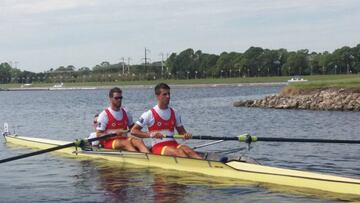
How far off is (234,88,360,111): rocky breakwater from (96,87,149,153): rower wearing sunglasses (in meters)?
32.3

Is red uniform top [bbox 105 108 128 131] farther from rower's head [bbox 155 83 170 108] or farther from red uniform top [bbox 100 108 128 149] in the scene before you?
rower's head [bbox 155 83 170 108]

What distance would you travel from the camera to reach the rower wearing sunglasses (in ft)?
57.8

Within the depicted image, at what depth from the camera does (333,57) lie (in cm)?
16762

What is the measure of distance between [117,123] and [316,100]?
36.7 metres

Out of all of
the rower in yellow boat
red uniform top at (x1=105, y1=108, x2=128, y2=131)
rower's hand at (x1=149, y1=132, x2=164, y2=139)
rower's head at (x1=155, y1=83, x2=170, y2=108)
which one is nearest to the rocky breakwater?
red uniform top at (x1=105, y1=108, x2=128, y2=131)

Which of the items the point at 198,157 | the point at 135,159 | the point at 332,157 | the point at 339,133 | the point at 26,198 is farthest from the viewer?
the point at 339,133

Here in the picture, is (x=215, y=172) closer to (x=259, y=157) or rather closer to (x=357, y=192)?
(x=357, y=192)

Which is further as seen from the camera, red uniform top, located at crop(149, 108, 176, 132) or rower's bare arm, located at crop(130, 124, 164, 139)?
red uniform top, located at crop(149, 108, 176, 132)

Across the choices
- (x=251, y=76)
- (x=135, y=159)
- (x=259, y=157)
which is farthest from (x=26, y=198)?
(x=251, y=76)

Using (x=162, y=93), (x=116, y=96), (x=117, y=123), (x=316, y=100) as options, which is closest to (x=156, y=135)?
(x=162, y=93)

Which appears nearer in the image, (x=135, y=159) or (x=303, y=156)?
(x=135, y=159)

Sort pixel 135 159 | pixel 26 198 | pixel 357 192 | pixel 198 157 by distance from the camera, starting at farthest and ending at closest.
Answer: pixel 135 159, pixel 198 157, pixel 26 198, pixel 357 192

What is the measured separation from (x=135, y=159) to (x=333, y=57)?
157 meters

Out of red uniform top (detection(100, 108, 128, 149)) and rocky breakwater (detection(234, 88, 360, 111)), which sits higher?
red uniform top (detection(100, 108, 128, 149))
